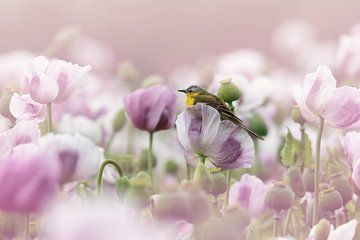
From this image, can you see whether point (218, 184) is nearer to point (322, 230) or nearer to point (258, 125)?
point (322, 230)

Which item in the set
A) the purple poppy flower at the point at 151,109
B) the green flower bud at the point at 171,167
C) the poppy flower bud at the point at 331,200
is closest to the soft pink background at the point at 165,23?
the green flower bud at the point at 171,167

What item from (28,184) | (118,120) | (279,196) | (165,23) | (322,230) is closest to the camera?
(28,184)

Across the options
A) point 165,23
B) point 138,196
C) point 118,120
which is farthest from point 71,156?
point 165,23

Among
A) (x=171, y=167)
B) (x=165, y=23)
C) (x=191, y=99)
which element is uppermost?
(x=191, y=99)

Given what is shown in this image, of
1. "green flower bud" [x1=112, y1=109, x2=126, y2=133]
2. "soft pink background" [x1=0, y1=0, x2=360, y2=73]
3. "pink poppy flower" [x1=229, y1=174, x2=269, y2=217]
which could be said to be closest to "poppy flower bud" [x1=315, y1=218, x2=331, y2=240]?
"pink poppy flower" [x1=229, y1=174, x2=269, y2=217]

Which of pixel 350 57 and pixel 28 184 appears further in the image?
pixel 350 57

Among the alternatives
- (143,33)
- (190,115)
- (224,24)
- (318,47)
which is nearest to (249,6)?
(224,24)

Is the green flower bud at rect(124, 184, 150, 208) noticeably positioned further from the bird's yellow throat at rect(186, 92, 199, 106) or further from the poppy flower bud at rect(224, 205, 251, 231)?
the bird's yellow throat at rect(186, 92, 199, 106)

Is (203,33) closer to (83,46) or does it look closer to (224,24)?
(224,24)
